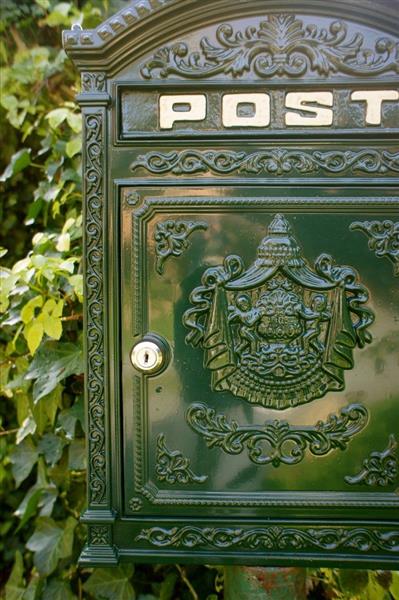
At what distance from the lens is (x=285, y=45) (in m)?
1.37

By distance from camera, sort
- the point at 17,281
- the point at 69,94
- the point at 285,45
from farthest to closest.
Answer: the point at 69,94 < the point at 17,281 < the point at 285,45

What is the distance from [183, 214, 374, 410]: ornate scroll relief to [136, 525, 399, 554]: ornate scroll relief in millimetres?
361

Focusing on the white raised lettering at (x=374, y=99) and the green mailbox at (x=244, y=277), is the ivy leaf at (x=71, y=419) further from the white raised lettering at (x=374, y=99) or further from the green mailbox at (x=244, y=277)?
the white raised lettering at (x=374, y=99)

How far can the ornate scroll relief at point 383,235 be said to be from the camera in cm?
139

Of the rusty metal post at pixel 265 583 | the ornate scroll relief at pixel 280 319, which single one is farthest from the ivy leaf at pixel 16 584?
the ornate scroll relief at pixel 280 319

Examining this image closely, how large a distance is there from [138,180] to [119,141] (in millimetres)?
111

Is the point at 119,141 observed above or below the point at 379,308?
above

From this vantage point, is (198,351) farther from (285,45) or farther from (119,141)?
(285,45)

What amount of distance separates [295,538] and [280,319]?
22.9 inches

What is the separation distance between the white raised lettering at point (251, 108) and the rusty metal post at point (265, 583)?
124 cm

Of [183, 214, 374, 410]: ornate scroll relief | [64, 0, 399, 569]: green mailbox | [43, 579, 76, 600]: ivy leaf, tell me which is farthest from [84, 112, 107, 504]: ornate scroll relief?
[43, 579, 76, 600]: ivy leaf

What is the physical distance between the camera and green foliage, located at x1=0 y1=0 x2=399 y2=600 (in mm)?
1866

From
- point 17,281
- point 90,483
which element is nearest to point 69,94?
point 17,281

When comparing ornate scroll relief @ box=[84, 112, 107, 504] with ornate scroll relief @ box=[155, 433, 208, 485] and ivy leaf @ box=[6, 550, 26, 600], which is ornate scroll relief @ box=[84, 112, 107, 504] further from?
ivy leaf @ box=[6, 550, 26, 600]
